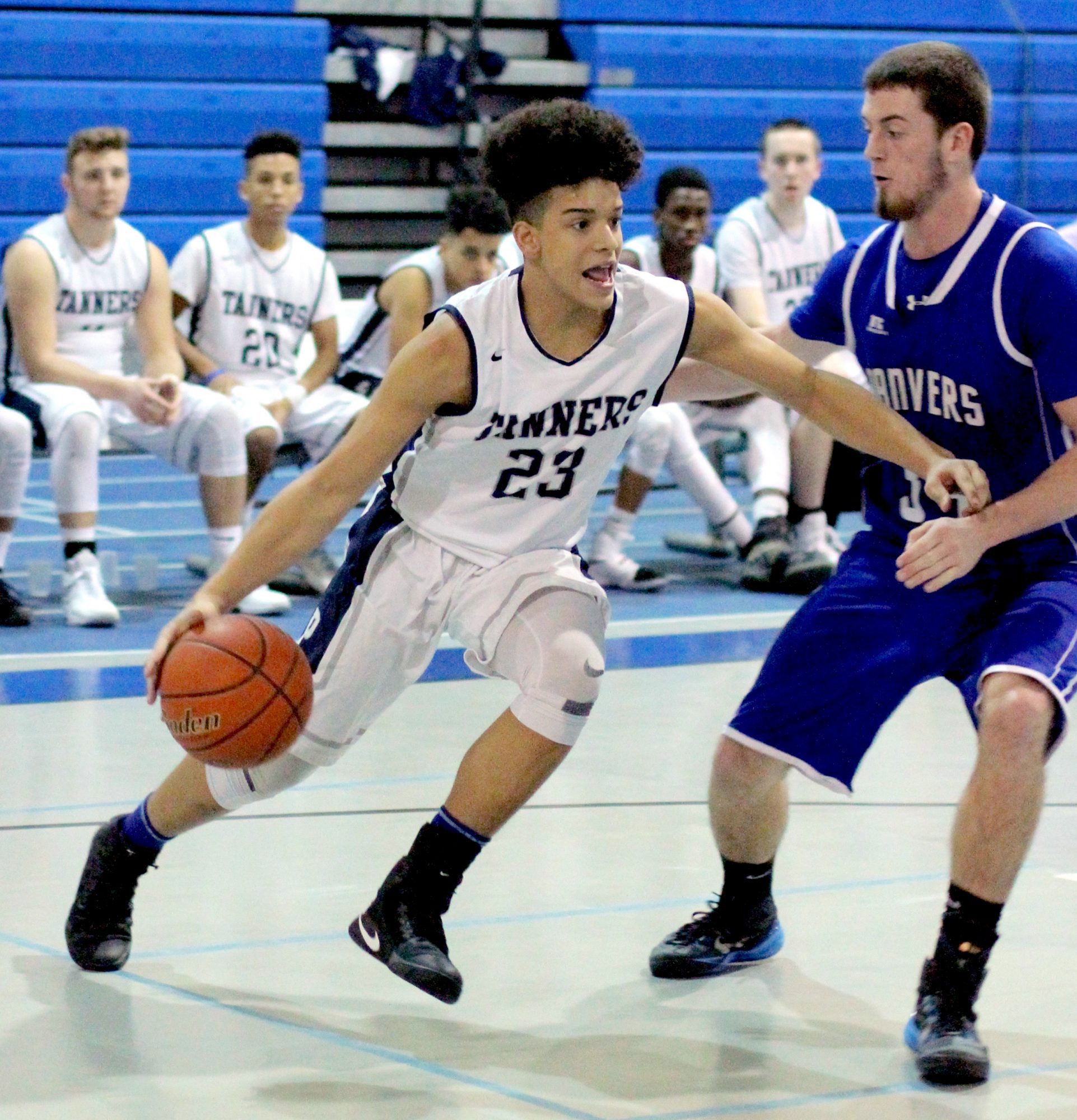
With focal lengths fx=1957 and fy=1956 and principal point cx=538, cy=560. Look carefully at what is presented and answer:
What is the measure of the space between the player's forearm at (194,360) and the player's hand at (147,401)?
1.89 ft

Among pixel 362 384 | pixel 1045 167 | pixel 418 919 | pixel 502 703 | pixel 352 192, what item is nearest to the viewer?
pixel 418 919

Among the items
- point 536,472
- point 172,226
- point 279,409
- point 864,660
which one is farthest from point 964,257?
point 172,226

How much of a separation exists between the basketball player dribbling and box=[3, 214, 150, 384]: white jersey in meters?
4.06

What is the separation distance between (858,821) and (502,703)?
1.44 meters

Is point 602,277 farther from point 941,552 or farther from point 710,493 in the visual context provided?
point 710,493

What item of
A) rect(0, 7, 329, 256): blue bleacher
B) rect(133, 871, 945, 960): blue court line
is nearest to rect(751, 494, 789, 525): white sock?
rect(133, 871, 945, 960): blue court line

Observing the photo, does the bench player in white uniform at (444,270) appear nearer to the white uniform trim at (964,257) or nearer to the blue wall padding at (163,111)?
the white uniform trim at (964,257)

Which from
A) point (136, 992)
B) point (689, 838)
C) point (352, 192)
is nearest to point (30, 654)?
point (689, 838)

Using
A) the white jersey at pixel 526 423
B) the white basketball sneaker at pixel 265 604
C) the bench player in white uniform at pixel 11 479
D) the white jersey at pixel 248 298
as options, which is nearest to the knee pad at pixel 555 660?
the white jersey at pixel 526 423

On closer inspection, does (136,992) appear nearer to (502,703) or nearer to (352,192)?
(502,703)

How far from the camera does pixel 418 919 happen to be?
117 inches

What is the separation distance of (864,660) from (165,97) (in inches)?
341

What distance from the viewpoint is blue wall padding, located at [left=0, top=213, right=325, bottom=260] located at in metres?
10.4

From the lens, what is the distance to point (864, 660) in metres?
3.10
